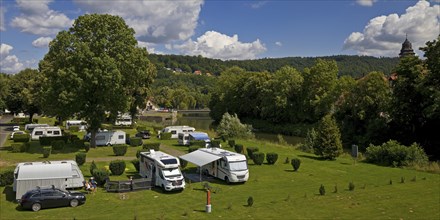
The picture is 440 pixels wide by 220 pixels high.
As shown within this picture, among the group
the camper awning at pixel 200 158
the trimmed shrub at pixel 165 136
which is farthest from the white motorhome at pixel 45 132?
the camper awning at pixel 200 158

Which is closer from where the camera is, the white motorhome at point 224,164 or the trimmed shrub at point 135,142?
the white motorhome at point 224,164

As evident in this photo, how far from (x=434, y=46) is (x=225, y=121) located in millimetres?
26734

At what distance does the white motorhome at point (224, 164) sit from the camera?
25703 millimetres

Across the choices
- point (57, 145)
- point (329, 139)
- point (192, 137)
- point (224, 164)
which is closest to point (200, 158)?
point (224, 164)

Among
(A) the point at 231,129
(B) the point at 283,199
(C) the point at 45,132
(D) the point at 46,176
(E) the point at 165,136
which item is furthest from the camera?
(A) the point at 231,129

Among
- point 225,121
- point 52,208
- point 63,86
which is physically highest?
point 63,86

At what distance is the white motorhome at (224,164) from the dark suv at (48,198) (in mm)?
8539

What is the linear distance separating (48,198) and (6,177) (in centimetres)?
663

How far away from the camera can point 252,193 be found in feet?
76.7

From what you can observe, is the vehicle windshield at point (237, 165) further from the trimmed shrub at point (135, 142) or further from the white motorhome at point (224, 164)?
the trimmed shrub at point (135, 142)

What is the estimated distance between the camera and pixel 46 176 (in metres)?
21.9

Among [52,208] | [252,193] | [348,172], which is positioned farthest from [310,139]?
[52,208]

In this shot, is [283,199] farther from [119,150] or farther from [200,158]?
[119,150]

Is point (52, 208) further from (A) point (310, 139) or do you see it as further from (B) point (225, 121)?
(B) point (225, 121)
